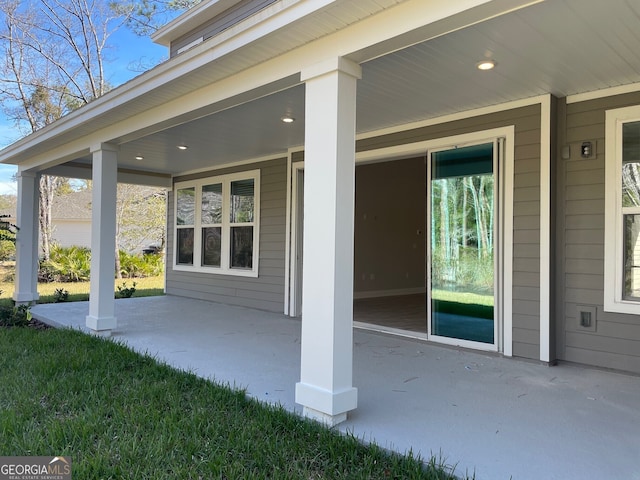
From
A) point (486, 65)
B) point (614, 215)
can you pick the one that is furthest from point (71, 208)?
point (614, 215)

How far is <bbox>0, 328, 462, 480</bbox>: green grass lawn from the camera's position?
7.57ft

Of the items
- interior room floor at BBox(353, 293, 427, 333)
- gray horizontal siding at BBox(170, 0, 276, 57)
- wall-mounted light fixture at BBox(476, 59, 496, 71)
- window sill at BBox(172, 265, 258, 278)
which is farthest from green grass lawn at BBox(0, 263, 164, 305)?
wall-mounted light fixture at BBox(476, 59, 496, 71)

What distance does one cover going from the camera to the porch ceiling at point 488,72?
9.27 feet

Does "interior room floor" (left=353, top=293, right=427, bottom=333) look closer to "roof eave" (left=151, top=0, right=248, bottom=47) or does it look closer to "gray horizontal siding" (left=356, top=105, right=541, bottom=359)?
"gray horizontal siding" (left=356, top=105, right=541, bottom=359)

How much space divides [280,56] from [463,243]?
111 inches

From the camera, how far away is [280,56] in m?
3.25

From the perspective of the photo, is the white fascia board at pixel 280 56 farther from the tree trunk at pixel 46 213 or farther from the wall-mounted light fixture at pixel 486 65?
the tree trunk at pixel 46 213

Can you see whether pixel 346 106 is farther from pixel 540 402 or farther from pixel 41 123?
pixel 41 123

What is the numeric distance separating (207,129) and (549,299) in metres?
4.34

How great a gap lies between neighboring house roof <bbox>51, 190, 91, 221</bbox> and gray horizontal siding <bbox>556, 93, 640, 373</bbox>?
2206cm

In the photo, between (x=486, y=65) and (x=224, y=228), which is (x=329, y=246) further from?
(x=224, y=228)

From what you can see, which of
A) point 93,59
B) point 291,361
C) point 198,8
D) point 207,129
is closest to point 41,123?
point 93,59

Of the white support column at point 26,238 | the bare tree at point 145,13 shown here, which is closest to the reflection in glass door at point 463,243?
the white support column at point 26,238

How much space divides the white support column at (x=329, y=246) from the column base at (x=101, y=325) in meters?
3.45
